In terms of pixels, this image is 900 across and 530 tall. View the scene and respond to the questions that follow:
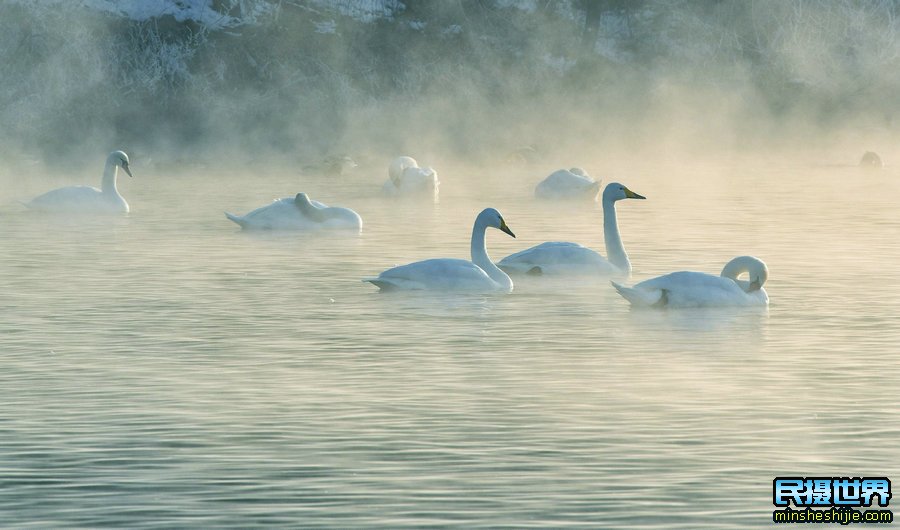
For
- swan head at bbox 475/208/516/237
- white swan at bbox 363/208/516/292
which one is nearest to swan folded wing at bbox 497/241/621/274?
swan head at bbox 475/208/516/237

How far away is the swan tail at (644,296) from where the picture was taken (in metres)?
16.8

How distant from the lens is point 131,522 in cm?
918

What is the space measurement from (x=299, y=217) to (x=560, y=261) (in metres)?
7.38

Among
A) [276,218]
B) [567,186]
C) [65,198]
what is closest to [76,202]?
[65,198]

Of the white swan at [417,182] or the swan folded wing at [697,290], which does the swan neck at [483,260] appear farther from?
the white swan at [417,182]

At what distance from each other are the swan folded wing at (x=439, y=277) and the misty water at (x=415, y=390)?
223 mm

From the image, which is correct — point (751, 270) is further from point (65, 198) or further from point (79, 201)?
point (65, 198)

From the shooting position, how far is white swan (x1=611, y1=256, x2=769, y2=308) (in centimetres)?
1680

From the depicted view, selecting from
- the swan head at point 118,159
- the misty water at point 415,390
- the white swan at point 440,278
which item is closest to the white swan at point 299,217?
the misty water at point 415,390

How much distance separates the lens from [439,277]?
18297 millimetres

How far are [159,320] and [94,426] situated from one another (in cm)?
504

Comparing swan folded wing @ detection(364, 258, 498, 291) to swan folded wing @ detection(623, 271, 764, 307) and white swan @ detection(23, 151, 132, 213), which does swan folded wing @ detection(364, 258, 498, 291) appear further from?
white swan @ detection(23, 151, 132, 213)

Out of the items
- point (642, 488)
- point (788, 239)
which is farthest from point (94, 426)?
point (788, 239)

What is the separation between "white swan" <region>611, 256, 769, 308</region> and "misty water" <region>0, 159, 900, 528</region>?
0.14 metres
